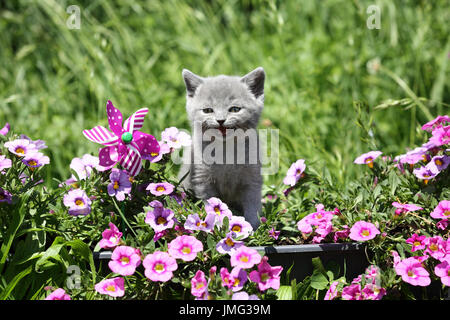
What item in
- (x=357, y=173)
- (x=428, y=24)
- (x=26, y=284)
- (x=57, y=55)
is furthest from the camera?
(x=57, y=55)

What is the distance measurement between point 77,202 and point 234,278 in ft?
2.01

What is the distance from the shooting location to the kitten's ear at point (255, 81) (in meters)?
1.86

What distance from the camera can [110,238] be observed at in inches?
59.3

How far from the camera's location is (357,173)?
246cm

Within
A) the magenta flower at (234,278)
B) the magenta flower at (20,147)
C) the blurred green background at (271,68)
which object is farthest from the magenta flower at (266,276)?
the blurred green background at (271,68)

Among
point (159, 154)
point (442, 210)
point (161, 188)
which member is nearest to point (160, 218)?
point (161, 188)

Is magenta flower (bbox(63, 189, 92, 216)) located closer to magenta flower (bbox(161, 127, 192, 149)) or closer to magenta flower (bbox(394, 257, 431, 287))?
magenta flower (bbox(161, 127, 192, 149))

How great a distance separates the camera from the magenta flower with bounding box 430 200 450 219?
1.54 m

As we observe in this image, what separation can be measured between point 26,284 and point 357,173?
5.58 ft

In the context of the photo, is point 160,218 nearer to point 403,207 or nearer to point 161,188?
point 161,188

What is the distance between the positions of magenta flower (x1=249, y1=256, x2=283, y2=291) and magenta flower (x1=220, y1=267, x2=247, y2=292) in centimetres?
3

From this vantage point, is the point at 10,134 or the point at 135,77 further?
the point at 135,77
